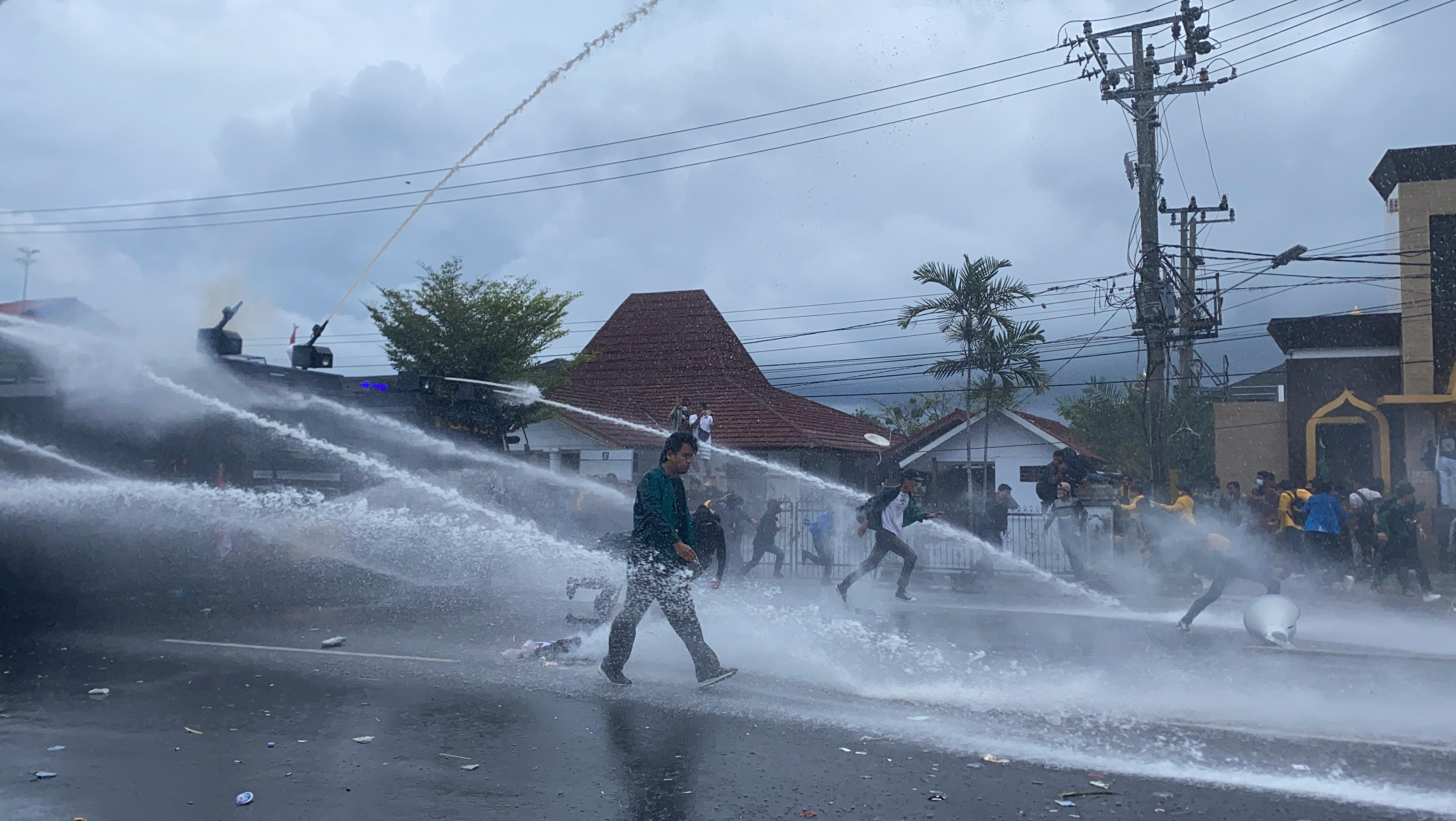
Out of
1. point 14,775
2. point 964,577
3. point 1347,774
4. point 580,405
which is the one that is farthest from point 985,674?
point 580,405

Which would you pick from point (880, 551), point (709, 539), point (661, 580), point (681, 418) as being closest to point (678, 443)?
point (661, 580)

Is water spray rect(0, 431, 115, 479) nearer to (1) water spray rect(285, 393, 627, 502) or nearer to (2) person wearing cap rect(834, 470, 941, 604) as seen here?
(1) water spray rect(285, 393, 627, 502)

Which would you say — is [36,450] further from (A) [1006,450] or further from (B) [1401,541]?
(A) [1006,450]

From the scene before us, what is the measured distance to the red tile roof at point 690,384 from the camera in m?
26.9

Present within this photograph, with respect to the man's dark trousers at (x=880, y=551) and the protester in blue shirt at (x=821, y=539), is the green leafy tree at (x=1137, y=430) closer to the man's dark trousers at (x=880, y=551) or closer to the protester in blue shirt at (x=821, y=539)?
the protester in blue shirt at (x=821, y=539)

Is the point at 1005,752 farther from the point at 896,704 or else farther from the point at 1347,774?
the point at 1347,774

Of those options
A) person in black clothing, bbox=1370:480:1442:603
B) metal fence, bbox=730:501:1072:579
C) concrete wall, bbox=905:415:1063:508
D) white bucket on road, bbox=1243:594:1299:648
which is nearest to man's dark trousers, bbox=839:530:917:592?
white bucket on road, bbox=1243:594:1299:648

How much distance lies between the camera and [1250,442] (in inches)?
989

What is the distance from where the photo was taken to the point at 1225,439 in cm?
2544

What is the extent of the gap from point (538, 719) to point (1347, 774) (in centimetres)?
434

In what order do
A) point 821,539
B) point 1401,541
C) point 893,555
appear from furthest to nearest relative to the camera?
point 893,555 < point 821,539 < point 1401,541

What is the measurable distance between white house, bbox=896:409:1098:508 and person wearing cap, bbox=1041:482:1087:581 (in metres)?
9.36

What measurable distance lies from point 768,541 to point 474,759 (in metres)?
12.3

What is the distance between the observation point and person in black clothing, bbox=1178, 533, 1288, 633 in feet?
30.1
